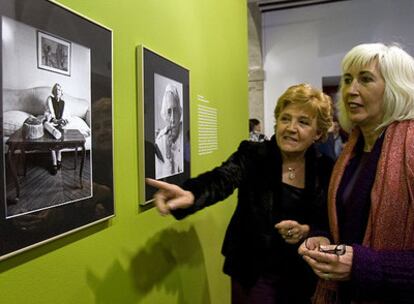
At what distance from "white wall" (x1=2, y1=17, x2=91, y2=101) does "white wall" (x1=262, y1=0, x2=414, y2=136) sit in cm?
668

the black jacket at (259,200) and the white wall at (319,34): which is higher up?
the white wall at (319,34)

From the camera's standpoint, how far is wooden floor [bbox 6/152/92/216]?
0.86 metres

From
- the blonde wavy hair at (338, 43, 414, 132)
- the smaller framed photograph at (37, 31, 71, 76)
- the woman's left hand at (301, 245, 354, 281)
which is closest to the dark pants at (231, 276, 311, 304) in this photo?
the woman's left hand at (301, 245, 354, 281)

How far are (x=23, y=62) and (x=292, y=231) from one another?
117cm

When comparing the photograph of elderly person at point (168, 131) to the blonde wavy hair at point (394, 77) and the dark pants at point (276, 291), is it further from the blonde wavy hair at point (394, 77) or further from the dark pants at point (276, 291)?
the blonde wavy hair at point (394, 77)

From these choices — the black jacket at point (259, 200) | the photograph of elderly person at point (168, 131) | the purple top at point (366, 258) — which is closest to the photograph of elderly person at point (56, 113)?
the photograph of elderly person at point (168, 131)

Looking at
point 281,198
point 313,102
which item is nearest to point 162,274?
point 281,198

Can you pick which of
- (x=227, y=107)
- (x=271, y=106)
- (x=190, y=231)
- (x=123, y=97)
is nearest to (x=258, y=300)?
(x=190, y=231)

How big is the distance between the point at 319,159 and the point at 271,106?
19.2ft

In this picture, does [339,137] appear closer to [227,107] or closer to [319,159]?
[227,107]

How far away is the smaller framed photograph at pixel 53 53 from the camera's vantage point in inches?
36.0

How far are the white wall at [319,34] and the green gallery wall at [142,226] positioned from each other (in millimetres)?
4836

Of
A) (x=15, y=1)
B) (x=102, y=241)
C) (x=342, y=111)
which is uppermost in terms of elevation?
(x=15, y=1)

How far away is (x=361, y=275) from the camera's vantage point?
108cm
